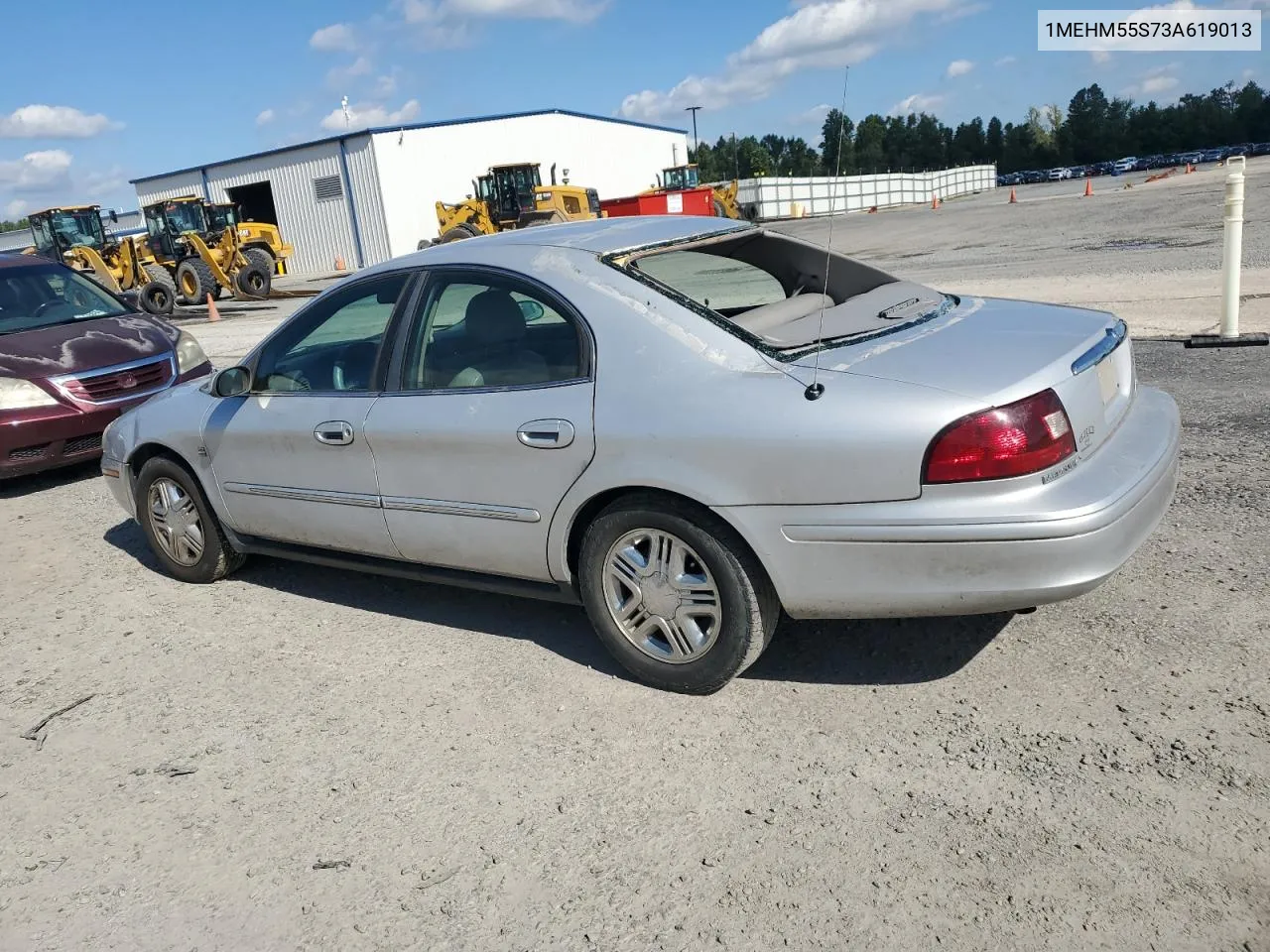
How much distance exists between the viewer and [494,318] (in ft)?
12.6

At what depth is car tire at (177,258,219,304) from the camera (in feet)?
83.5

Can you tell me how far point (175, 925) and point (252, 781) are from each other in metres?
0.65

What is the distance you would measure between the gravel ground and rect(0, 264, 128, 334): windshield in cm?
462

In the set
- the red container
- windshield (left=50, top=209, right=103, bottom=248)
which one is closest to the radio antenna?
windshield (left=50, top=209, right=103, bottom=248)

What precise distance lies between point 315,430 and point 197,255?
969 inches

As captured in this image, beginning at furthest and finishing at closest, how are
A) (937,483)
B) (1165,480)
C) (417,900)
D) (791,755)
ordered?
1. (1165,480)
2. (791,755)
3. (937,483)
4. (417,900)

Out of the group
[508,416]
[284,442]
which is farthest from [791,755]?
[284,442]

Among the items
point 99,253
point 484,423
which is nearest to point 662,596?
point 484,423

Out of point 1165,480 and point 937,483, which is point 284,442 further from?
point 1165,480

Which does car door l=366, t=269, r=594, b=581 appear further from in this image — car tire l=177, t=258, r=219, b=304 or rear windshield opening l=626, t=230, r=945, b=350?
car tire l=177, t=258, r=219, b=304

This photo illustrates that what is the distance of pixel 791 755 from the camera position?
3041 mm

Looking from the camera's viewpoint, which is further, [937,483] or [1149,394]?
[1149,394]

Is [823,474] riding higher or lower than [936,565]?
higher

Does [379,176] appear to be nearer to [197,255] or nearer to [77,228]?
[77,228]
